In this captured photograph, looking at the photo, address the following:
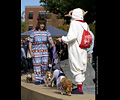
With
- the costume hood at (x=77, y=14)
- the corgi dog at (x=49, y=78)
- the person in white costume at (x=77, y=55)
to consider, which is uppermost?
the costume hood at (x=77, y=14)

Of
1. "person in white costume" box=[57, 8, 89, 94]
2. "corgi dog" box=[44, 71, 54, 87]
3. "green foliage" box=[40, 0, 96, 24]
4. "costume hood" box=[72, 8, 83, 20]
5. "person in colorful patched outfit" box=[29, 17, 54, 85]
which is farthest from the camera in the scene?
"green foliage" box=[40, 0, 96, 24]

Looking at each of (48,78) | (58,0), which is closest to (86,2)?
(58,0)

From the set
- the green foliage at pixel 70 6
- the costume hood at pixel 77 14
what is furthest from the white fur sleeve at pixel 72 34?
the green foliage at pixel 70 6

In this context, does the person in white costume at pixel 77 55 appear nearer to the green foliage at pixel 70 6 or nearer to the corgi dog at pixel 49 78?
the corgi dog at pixel 49 78

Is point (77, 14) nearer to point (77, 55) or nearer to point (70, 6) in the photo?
point (77, 55)

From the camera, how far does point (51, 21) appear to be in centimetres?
4106

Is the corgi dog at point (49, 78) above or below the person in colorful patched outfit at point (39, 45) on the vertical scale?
below

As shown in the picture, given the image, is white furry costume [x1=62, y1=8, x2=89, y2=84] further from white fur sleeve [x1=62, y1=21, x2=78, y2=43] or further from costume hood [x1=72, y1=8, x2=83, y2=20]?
costume hood [x1=72, y1=8, x2=83, y2=20]

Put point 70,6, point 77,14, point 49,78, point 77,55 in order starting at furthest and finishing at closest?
point 70,6
point 49,78
point 77,14
point 77,55

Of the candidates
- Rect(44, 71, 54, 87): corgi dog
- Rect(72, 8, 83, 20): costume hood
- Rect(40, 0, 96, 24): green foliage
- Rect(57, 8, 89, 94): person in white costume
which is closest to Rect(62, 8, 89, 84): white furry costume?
Rect(57, 8, 89, 94): person in white costume

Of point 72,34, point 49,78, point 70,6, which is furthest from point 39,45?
point 70,6
